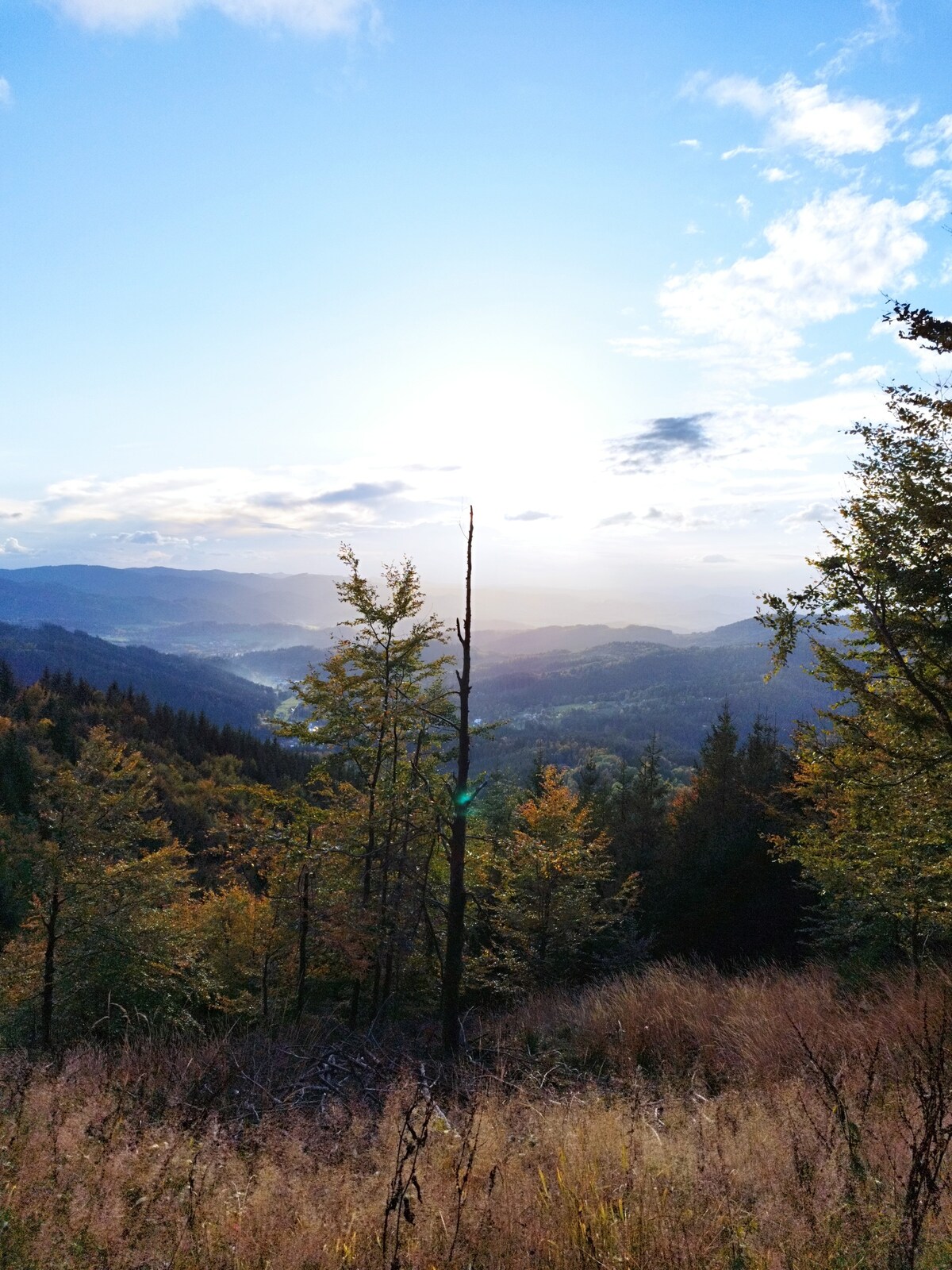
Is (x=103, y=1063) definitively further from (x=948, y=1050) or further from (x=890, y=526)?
(x=890, y=526)

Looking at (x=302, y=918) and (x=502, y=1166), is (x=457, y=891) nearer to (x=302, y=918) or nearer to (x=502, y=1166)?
(x=502, y=1166)

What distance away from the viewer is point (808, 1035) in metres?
6.77

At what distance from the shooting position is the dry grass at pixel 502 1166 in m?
3.33

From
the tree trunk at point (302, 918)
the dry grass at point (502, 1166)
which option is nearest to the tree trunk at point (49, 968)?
the tree trunk at point (302, 918)

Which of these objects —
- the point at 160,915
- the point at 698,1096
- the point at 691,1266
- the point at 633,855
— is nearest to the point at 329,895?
the point at 160,915

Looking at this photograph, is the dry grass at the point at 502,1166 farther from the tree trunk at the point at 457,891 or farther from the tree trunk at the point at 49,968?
the tree trunk at the point at 49,968

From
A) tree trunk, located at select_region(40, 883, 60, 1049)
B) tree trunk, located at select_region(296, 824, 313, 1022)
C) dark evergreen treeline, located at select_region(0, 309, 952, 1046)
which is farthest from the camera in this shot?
tree trunk, located at select_region(296, 824, 313, 1022)

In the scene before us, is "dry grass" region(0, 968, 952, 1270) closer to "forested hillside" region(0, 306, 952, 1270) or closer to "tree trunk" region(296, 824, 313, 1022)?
"forested hillside" region(0, 306, 952, 1270)

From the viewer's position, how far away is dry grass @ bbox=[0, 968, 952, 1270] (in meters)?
3.33

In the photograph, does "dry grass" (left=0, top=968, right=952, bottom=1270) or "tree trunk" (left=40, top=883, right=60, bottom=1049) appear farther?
"tree trunk" (left=40, top=883, right=60, bottom=1049)

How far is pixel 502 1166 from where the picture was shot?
4199mm

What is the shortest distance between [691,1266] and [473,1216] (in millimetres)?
1254

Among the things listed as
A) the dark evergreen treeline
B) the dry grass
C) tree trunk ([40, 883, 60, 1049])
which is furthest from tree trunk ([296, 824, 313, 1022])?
the dry grass

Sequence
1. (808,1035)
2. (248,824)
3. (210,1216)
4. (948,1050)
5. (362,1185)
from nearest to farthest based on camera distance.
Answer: (210,1216) → (362,1185) → (948,1050) → (808,1035) → (248,824)
